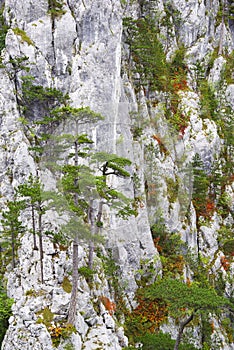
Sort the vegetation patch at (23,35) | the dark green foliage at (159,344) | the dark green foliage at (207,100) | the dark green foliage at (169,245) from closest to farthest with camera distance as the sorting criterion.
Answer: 1. the dark green foliage at (159,344)
2. the vegetation patch at (23,35)
3. the dark green foliage at (169,245)
4. the dark green foliage at (207,100)

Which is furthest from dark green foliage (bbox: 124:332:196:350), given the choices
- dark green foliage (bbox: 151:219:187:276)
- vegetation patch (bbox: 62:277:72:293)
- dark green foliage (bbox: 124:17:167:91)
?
dark green foliage (bbox: 124:17:167:91)

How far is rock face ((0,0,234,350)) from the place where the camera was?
18.1 metres

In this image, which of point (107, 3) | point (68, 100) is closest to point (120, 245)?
point (68, 100)

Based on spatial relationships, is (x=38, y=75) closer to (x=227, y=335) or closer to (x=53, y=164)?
(x=53, y=164)

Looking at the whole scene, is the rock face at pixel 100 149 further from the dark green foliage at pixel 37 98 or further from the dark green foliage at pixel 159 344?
the dark green foliage at pixel 159 344

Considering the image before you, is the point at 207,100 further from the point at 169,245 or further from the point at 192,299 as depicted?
the point at 192,299

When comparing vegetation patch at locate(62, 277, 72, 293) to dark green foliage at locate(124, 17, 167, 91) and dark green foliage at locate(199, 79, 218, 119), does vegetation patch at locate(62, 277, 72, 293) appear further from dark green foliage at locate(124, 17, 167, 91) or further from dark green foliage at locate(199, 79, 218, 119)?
dark green foliage at locate(199, 79, 218, 119)

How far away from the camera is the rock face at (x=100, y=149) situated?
59.3 feet

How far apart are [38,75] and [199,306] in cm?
2013

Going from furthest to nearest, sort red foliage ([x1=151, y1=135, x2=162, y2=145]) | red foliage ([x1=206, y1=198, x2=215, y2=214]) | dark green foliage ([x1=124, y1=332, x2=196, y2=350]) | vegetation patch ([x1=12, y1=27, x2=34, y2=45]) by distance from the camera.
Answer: red foliage ([x1=206, y1=198, x2=215, y2=214]), red foliage ([x1=151, y1=135, x2=162, y2=145]), vegetation patch ([x1=12, y1=27, x2=34, y2=45]), dark green foliage ([x1=124, y1=332, x2=196, y2=350])

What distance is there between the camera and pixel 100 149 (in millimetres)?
26578

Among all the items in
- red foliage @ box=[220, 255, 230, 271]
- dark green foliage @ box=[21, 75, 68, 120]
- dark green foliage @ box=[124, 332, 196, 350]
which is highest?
dark green foliage @ box=[21, 75, 68, 120]

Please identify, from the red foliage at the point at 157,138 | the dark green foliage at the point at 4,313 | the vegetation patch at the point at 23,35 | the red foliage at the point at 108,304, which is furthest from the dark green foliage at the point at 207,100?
the dark green foliage at the point at 4,313

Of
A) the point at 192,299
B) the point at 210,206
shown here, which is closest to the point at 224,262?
the point at 210,206
